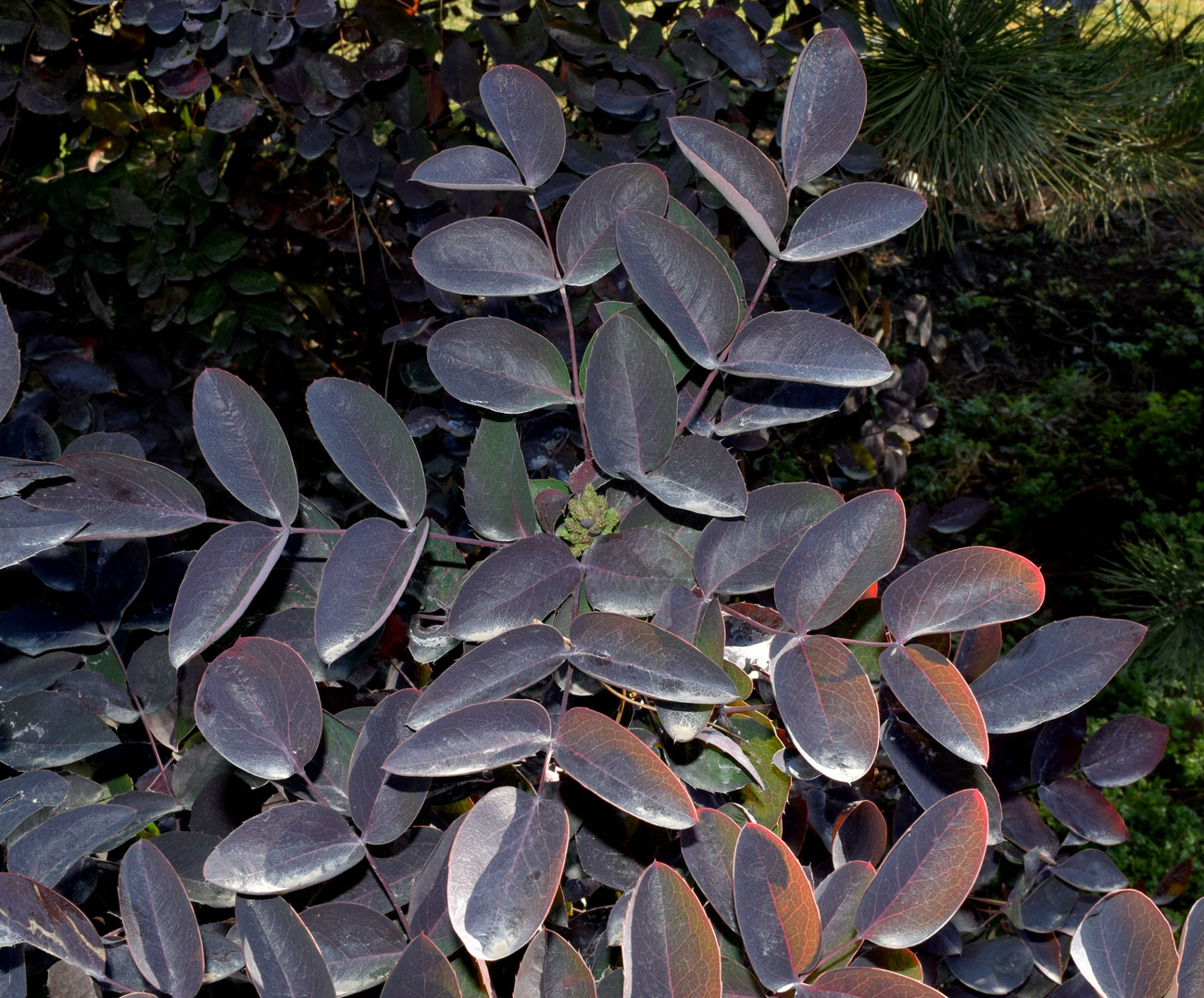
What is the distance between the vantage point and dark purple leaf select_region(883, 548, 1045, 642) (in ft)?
1.67

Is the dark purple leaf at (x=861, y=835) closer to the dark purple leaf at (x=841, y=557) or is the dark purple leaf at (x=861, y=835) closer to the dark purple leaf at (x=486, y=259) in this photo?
the dark purple leaf at (x=841, y=557)

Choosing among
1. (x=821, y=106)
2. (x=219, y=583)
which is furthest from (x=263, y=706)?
(x=821, y=106)

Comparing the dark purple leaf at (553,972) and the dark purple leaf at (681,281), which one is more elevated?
the dark purple leaf at (681,281)

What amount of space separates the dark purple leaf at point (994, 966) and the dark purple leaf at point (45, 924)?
56cm

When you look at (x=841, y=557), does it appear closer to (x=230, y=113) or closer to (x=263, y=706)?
(x=263, y=706)

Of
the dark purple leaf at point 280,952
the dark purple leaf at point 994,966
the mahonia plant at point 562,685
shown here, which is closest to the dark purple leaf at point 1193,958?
the mahonia plant at point 562,685

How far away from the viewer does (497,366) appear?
61cm

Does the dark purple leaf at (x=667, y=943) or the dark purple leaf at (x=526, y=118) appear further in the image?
the dark purple leaf at (x=526, y=118)

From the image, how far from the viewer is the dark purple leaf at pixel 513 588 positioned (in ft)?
1.73

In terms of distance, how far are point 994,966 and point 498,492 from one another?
1.63 feet

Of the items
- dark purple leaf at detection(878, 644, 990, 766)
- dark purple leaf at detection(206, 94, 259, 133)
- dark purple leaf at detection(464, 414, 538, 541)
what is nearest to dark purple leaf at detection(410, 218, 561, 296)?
dark purple leaf at detection(464, 414, 538, 541)

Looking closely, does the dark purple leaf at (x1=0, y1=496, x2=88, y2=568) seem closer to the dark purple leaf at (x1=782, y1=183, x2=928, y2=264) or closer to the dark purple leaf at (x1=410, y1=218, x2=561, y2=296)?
the dark purple leaf at (x1=410, y1=218, x2=561, y2=296)

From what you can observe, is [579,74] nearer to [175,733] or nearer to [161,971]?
[175,733]

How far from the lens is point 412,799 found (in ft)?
1.76
